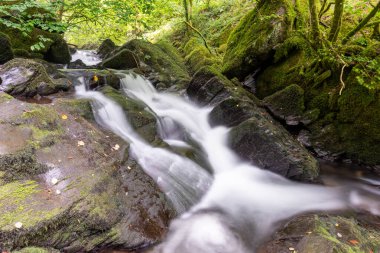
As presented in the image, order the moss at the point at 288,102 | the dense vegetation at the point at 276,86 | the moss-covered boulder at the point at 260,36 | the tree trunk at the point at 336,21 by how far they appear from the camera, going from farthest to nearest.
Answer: the moss-covered boulder at the point at 260,36
the moss at the point at 288,102
the tree trunk at the point at 336,21
the dense vegetation at the point at 276,86

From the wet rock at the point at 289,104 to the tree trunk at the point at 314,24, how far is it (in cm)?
105

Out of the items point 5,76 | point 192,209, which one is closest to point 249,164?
point 192,209

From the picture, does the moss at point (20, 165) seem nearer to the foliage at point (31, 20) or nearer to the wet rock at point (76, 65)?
the foliage at point (31, 20)

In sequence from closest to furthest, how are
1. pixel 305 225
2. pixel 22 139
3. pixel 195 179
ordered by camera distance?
1. pixel 22 139
2. pixel 305 225
3. pixel 195 179

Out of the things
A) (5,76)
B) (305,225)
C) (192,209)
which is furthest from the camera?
(5,76)

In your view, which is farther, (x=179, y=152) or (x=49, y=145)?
(x=179, y=152)

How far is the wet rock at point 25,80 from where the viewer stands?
16.0 feet

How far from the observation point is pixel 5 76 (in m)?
4.96

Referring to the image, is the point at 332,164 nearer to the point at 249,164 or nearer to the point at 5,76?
the point at 249,164

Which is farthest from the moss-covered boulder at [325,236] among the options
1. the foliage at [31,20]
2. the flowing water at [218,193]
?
the foliage at [31,20]

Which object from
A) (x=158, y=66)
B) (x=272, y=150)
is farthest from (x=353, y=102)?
(x=158, y=66)

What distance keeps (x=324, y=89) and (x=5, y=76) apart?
660cm

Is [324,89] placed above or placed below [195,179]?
above

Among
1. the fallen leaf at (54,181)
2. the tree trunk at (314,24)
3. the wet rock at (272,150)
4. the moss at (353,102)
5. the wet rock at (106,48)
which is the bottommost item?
the wet rock at (106,48)
